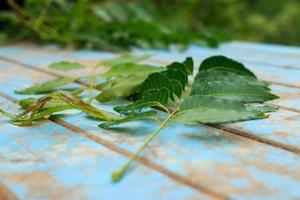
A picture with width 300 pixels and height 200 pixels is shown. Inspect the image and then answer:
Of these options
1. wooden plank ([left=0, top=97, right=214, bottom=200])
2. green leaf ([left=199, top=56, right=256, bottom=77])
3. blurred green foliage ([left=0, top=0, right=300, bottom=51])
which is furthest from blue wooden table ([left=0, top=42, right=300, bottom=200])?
blurred green foliage ([left=0, top=0, right=300, bottom=51])

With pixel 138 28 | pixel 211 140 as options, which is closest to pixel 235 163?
pixel 211 140

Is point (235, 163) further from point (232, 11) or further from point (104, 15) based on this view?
point (232, 11)

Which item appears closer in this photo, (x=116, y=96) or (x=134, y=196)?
(x=134, y=196)

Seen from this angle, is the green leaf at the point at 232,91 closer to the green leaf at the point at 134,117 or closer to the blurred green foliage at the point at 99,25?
the green leaf at the point at 134,117

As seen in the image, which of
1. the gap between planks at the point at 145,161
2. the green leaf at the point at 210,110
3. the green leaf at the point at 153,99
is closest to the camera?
the gap between planks at the point at 145,161

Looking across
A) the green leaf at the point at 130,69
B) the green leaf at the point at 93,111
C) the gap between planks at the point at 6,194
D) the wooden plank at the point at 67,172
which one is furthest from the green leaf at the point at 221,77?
the gap between planks at the point at 6,194

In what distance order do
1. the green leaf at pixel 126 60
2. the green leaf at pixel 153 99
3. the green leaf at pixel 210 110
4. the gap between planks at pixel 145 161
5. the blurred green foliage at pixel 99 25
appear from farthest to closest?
the blurred green foliage at pixel 99 25, the green leaf at pixel 126 60, the green leaf at pixel 153 99, the green leaf at pixel 210 110, the gap between planks at pixel 145 161
